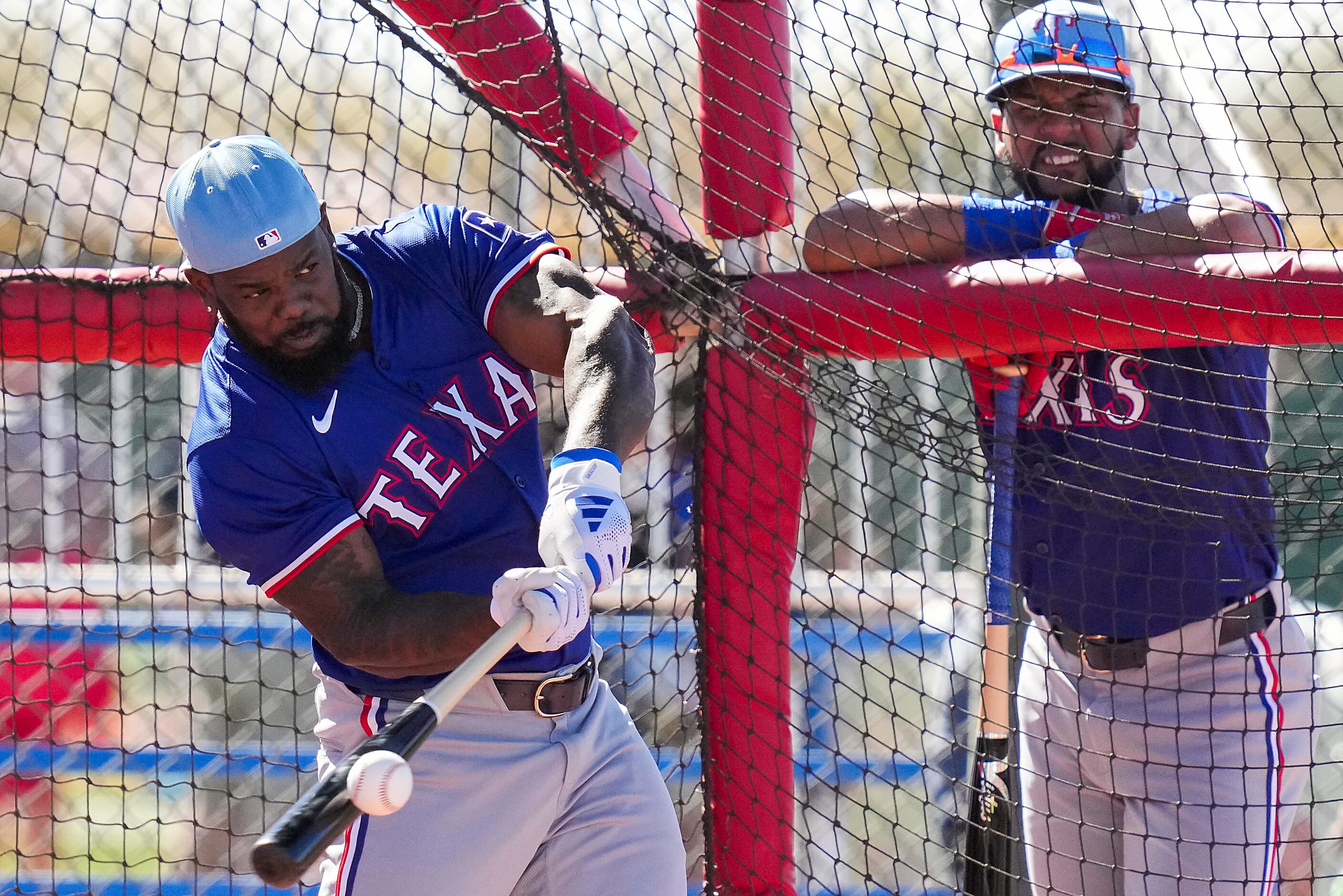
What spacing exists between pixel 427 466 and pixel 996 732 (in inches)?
53.9

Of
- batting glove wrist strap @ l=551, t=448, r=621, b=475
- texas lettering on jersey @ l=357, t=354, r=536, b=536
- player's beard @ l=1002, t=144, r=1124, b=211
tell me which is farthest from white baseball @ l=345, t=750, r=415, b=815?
player's beard @ l=1002, t=144, r=1124, b=211

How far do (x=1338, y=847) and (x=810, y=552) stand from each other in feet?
7.20

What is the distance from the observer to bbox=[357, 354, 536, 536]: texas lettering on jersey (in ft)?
6.78

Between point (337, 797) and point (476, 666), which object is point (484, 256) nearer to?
point (476, 666)

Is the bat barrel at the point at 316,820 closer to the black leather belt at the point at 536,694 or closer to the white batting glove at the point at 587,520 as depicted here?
the white batting glove at the point at 587,520

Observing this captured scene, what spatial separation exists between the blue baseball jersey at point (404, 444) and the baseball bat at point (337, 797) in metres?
0.43

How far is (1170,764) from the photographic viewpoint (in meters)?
2.31

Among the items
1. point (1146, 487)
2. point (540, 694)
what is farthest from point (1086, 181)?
point (540, 694)

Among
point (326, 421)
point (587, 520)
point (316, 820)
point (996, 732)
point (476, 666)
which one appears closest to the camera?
point (316, 820)

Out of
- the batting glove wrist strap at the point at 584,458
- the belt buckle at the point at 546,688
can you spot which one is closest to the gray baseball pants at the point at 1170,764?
the belt buckle at the point at 546,688

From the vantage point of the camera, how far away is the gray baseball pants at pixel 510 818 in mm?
1978

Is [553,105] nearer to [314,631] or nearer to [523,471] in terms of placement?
[523,471]

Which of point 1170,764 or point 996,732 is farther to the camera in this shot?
point 996,732

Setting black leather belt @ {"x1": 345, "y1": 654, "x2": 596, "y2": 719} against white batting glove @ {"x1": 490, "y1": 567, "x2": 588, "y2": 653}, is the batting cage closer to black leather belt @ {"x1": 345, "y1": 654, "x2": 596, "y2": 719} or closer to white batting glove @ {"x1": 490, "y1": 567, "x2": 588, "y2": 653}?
black leather belt @ {"x1": 345, "y1": 654, "x2": 596, "y2": 719}
